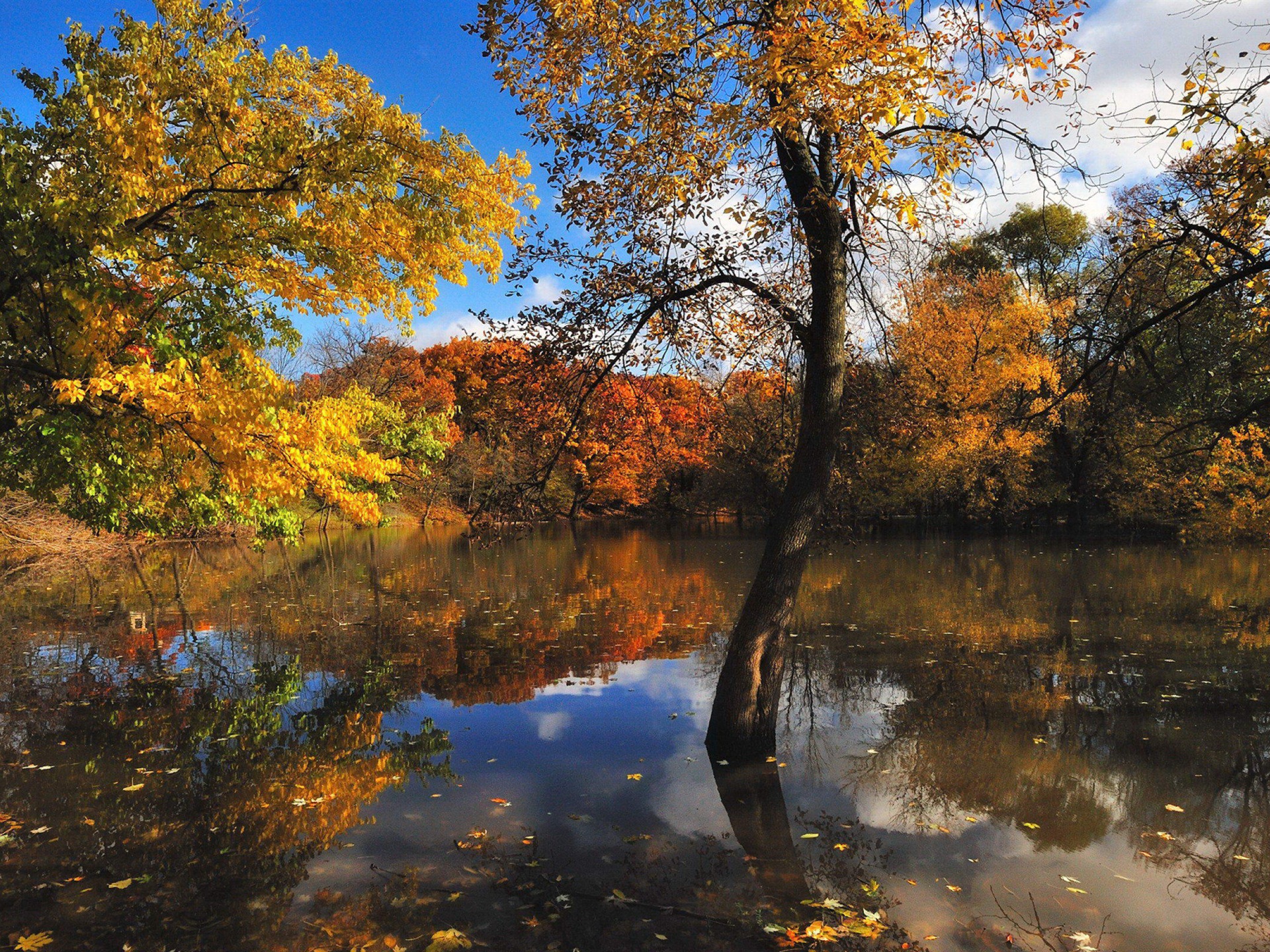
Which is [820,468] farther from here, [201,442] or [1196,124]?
[201,442]

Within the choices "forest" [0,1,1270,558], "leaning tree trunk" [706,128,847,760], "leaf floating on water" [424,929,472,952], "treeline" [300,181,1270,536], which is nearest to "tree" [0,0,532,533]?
"forest" [0,1,1270,558]

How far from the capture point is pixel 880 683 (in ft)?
31.2

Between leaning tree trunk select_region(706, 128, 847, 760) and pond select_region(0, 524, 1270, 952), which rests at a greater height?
leaning tree trunk select_region(706, 128, 847, 760)

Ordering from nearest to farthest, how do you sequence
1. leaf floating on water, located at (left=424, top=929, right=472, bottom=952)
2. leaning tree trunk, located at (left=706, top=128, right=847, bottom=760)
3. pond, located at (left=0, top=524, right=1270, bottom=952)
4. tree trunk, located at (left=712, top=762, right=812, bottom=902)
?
leaf floating on water, located at (left=424, top=929, right=472, bottom=952) < pond, located at (left=0, top=524, right=1270, bottom=952) < tree trunk, located at (left=712, top=762, right=812, bottom=902) < leaning tree trunk, located at (left=706, top=128, right=847, bottom=760)

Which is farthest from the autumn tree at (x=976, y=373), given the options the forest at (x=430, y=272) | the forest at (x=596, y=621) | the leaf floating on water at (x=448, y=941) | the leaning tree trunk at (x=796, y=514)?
the leaf floating on water at (x=448, y=941)

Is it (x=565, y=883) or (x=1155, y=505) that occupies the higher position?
(x=1155, y=505)

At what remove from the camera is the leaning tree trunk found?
23.5 ft

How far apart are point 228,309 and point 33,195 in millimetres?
2128

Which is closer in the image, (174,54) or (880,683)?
(174,54)

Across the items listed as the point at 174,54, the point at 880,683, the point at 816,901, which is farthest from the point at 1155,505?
the point at 174,54

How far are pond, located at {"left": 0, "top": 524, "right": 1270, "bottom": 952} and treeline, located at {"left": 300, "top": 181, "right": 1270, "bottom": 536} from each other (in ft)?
7.66

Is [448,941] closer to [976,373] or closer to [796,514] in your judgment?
[796,514]

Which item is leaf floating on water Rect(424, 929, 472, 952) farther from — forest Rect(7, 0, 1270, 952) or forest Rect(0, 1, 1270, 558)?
forest Rect(0, 1, 1270, 558)

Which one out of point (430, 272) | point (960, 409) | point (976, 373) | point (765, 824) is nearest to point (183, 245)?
point (430, 272)
